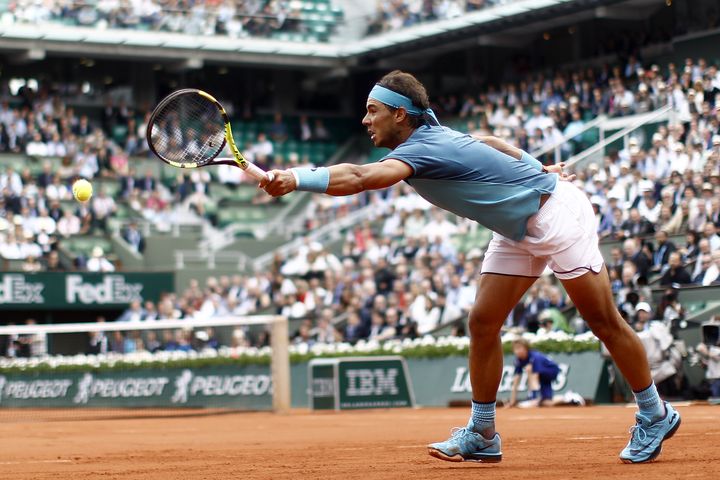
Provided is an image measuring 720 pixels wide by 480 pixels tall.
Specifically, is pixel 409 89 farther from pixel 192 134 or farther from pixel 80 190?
pixel 80 190

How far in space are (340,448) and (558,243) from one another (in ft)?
11.6

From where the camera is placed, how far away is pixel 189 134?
26.9ft

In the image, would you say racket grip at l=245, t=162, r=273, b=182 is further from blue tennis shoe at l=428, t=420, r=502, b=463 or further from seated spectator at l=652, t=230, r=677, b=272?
seated spectator at l=652, t=230, r=677, b=272

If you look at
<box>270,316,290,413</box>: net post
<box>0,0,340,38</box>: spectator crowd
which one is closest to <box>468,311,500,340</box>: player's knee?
<box>270,316,290,413</box>: net post

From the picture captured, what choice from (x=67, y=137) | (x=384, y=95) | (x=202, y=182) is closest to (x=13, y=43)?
(x=67, y=137)

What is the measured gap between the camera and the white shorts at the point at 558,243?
24.4 ft

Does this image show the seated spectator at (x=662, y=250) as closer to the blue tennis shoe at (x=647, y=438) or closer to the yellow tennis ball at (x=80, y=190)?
the yellow tennis ball at (x=80, y=190)

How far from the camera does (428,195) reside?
7.35 meters

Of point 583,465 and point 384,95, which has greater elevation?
point 384,95

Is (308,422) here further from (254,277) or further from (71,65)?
(71,65)

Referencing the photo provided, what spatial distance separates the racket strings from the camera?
296 inches

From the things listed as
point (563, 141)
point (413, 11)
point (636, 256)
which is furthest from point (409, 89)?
point (413, 11)

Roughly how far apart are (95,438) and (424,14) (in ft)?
75.2

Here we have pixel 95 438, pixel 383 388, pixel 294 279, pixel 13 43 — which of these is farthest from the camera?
pixel 13 43
